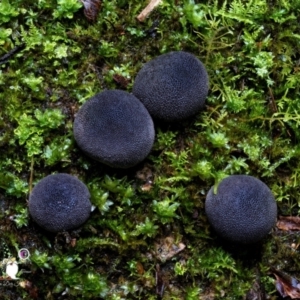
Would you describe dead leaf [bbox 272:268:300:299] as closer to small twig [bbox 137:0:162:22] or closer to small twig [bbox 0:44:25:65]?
small twig [bbox 137:0:162:22]

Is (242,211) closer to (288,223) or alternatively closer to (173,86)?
(288,223)

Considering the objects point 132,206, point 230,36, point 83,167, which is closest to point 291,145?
point 230,36

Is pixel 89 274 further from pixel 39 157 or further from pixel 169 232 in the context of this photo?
pixel 39 157

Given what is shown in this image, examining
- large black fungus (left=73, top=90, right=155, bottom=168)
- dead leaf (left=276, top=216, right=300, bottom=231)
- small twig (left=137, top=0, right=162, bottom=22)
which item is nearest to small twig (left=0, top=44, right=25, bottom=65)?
large black fungus (left=73, top=90, right=155, bottom=168)

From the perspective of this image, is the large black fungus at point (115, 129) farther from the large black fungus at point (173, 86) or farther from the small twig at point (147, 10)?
the small twig at point (147, 10)

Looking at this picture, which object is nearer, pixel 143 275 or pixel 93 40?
pixel 143 275
